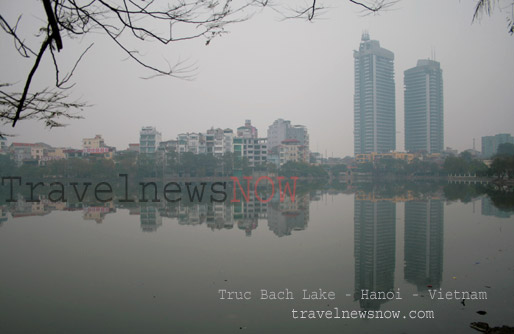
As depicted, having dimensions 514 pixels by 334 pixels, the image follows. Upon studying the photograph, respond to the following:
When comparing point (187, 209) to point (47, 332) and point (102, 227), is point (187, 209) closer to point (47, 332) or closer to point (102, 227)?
point (102, 227)

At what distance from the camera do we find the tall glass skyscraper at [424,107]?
81.6 m

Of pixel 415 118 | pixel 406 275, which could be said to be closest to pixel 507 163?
pixel 406 275

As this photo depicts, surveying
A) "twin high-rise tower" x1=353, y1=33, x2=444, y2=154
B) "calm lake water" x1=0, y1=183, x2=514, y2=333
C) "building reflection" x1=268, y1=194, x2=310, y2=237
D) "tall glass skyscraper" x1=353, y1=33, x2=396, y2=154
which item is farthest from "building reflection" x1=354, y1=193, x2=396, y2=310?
"twin high-rise tower" x1=353, y1=33, x2=444, y2=154

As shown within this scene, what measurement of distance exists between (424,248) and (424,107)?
84151 millimetres

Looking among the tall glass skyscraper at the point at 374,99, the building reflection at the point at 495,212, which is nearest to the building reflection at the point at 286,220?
the building reflection at the point at 495,212

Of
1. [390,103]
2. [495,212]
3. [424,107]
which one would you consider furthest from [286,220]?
[390,103]

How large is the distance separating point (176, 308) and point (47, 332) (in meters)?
1.18

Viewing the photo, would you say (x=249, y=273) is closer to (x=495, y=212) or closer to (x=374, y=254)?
(x=374, y=254)

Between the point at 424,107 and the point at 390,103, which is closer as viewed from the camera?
the point at 424,107

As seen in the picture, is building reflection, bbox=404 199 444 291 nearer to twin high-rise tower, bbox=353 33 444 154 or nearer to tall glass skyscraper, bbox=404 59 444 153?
twin high-rise tower, bbox=353 33 444 154

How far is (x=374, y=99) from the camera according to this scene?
270 feet

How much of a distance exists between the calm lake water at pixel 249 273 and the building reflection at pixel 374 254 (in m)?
0.02

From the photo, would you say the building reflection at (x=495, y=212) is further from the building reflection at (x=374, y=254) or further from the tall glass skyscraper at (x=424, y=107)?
the tall glass skyscraper at (x=424, y=107)

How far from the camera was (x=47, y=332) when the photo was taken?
337 cm
